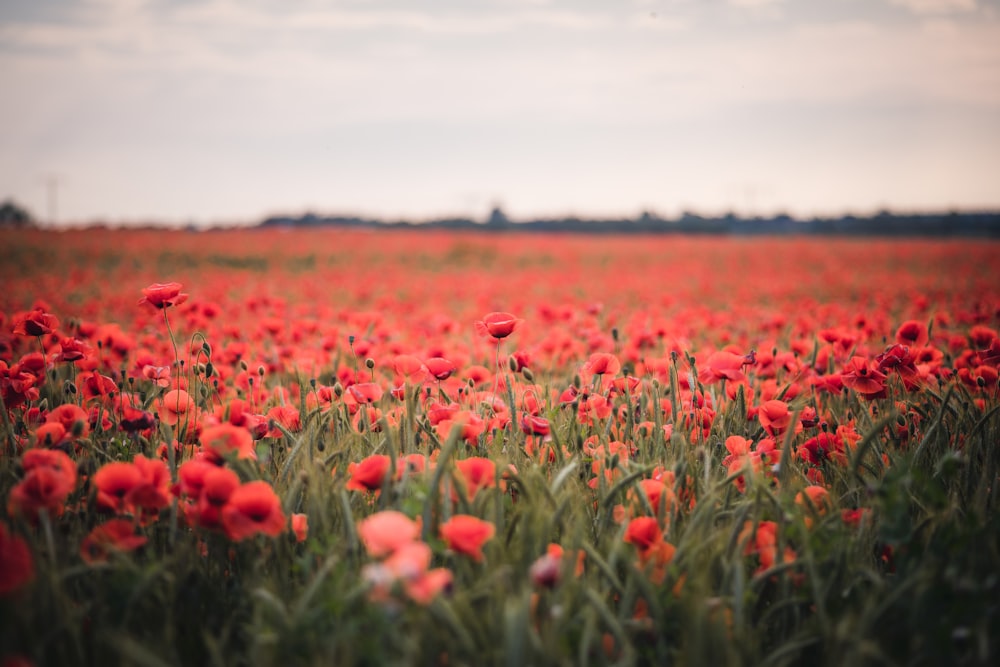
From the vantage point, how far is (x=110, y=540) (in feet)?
4.14

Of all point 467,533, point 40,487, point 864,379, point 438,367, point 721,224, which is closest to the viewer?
point 467,533

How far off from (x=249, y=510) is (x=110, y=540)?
0.33 meters

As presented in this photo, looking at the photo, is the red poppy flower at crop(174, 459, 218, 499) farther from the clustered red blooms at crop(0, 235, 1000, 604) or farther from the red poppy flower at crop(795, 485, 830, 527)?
the red poppy flower at crop(795, 485, 830, 527)

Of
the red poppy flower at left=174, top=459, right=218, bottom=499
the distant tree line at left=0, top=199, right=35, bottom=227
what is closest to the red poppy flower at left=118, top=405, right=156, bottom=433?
the red poppy flower at left=174, top=459, right=218, bottom=499

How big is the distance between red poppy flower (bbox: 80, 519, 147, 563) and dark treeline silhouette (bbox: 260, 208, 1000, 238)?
44.5m

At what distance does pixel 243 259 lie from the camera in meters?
17.3

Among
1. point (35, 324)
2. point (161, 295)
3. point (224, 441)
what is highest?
point (161, 295)

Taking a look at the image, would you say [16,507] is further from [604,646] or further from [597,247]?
[597,247]

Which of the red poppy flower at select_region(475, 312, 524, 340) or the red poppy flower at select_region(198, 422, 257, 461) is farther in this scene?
the red poppy flower at select_region(475, 312, 524, 340)

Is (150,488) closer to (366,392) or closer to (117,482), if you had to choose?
(117,482)

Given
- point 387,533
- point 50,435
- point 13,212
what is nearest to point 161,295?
point 50,435

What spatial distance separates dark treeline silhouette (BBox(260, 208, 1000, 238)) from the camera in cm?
4450

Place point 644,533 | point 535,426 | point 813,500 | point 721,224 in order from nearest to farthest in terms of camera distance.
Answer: point 644,533 < point 813,500 < point 535,426 < point 721,224

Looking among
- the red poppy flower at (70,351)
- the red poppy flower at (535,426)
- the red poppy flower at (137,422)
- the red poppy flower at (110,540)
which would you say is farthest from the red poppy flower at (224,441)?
the red poppy flower at (70,351)
